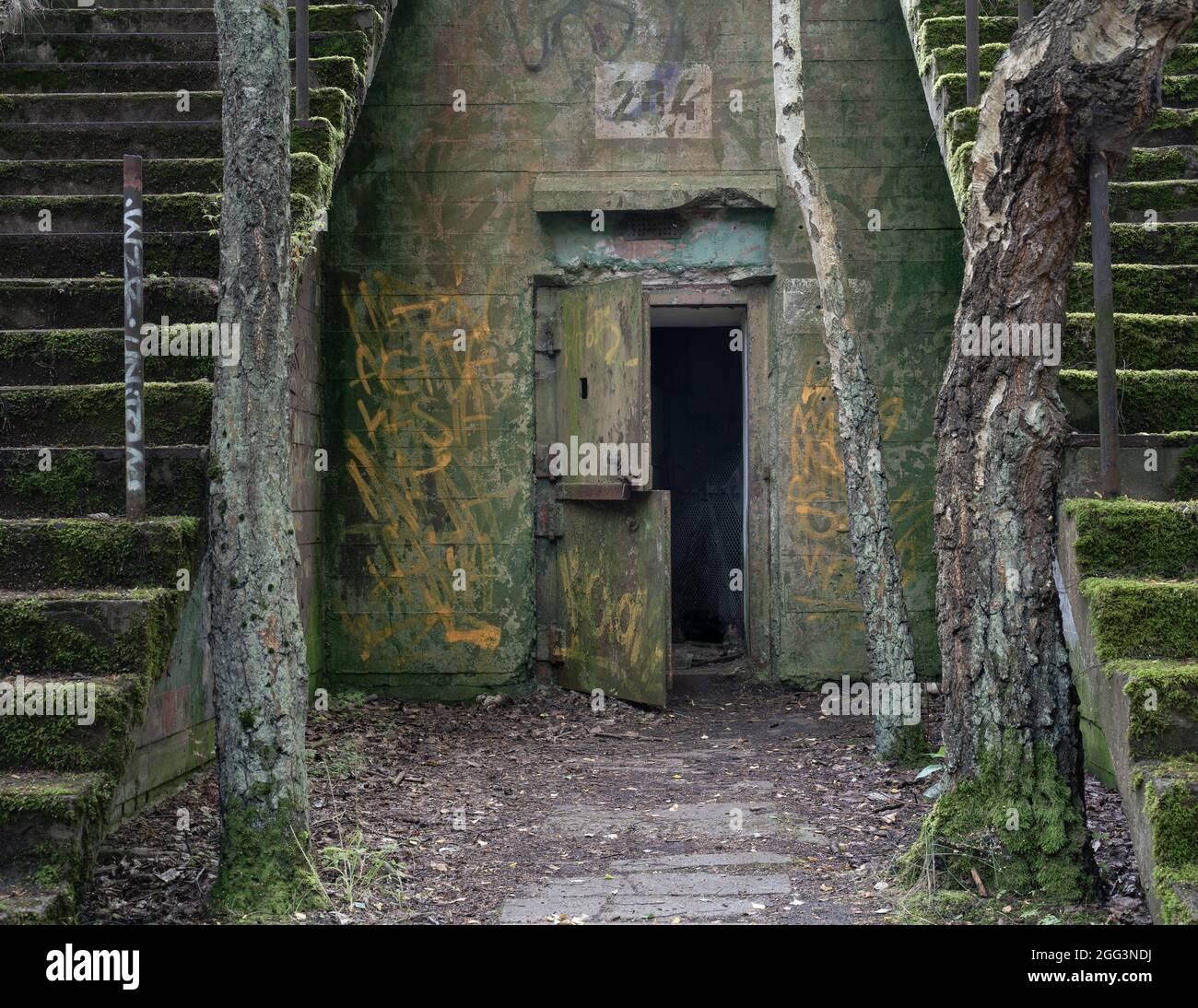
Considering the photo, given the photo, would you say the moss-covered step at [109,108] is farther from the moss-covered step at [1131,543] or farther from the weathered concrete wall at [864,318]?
the moss-covered step at [1131,543]

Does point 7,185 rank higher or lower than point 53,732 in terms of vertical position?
higher

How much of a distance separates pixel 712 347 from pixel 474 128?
5.06 metres

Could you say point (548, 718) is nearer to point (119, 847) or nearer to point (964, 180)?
point (119, 847)

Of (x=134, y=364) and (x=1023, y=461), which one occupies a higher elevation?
(x=134, y=364)

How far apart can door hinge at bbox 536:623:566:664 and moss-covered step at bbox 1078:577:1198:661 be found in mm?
4885

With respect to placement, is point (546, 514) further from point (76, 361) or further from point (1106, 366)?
point (1106, 366)

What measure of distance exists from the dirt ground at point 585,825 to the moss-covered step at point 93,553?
1.03 meters

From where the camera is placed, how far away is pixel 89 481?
13.6ft

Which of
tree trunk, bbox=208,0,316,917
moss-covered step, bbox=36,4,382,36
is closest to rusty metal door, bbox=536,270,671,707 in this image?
moss-covered step, bbox=36,4,382,36

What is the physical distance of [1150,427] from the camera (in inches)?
170

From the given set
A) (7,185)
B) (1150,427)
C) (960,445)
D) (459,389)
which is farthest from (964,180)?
(7,185)

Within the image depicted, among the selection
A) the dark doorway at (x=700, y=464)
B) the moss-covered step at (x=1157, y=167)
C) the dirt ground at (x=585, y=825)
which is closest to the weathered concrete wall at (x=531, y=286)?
the dirt ground at (x=585, y=825)

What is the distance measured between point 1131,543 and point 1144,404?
0.77 m

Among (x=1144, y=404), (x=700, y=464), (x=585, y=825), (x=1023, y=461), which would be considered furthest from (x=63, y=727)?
(x=700, y=464)
